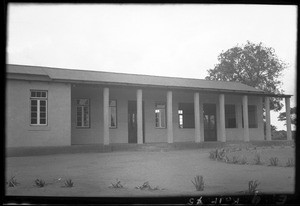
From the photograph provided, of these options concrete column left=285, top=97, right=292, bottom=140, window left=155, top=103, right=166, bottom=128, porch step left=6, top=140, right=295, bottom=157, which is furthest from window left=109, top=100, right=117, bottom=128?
concrete column left=285, top=97, right=292, bottom=140

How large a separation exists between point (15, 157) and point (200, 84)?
35.5 ft

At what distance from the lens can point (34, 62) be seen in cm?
1510

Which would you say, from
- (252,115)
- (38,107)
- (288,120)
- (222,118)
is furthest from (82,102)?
(288,120)

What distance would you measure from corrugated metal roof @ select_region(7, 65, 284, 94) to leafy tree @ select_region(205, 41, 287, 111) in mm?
2928

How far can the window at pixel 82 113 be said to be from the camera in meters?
16.6

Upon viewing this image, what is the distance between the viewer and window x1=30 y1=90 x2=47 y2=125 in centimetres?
1388

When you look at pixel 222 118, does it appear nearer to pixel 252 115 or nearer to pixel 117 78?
pixel 252 115

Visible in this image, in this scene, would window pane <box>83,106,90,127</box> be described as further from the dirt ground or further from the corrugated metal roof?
the dirt ground

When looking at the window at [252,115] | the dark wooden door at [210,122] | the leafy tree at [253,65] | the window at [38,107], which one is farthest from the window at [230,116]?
the window at [38,107]

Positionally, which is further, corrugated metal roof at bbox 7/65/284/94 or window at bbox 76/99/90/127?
window at bbox 76/99/90/127

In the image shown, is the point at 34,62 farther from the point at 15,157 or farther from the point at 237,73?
the point at 237,73

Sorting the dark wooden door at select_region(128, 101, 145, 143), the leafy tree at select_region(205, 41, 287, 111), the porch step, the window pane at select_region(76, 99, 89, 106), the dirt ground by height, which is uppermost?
the leafy tree at select_region(205, 41, 287, 111)

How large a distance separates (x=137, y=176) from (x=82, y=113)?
875 cm

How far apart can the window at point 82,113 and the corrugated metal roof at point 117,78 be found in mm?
1447
